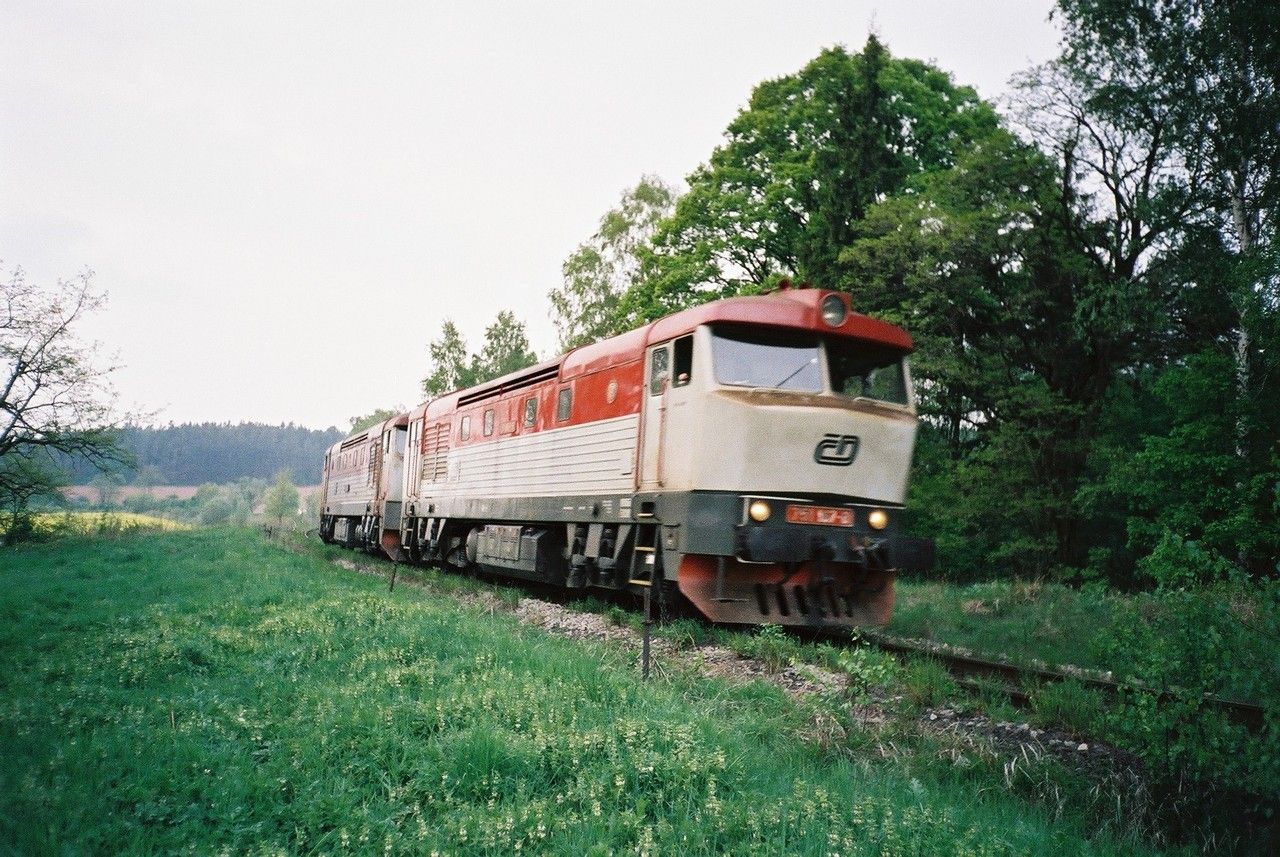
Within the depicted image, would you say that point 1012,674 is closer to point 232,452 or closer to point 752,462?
point 752,462

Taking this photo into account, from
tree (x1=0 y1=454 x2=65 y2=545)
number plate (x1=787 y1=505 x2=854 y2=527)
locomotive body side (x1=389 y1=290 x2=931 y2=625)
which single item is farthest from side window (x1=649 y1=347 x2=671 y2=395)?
tree (x1=0 y1=454 x2=65 y2=545)

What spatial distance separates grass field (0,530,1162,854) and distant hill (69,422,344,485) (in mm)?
130710

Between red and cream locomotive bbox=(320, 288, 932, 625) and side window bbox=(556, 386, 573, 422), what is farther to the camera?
side window bbox=(556, 386, 573, 422)

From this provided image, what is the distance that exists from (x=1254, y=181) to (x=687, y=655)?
1542 cm

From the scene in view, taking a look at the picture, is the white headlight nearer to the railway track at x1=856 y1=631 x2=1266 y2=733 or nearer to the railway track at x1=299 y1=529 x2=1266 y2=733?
the railway track at x1=299 y1=529 x2=1266 y2=733

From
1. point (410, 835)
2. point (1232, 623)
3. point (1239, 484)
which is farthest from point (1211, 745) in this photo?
point (1239, 484)

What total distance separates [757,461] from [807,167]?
19.8 m

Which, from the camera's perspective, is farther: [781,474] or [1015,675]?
[781,474]

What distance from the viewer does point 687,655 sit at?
8.51 meters

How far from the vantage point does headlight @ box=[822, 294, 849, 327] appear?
9.54 m

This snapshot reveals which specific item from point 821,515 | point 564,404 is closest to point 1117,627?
point 821,515

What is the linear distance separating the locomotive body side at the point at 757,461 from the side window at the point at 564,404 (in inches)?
37.9

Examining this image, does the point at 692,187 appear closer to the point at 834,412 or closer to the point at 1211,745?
the point at 834,412

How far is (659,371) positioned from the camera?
33.3 ft
